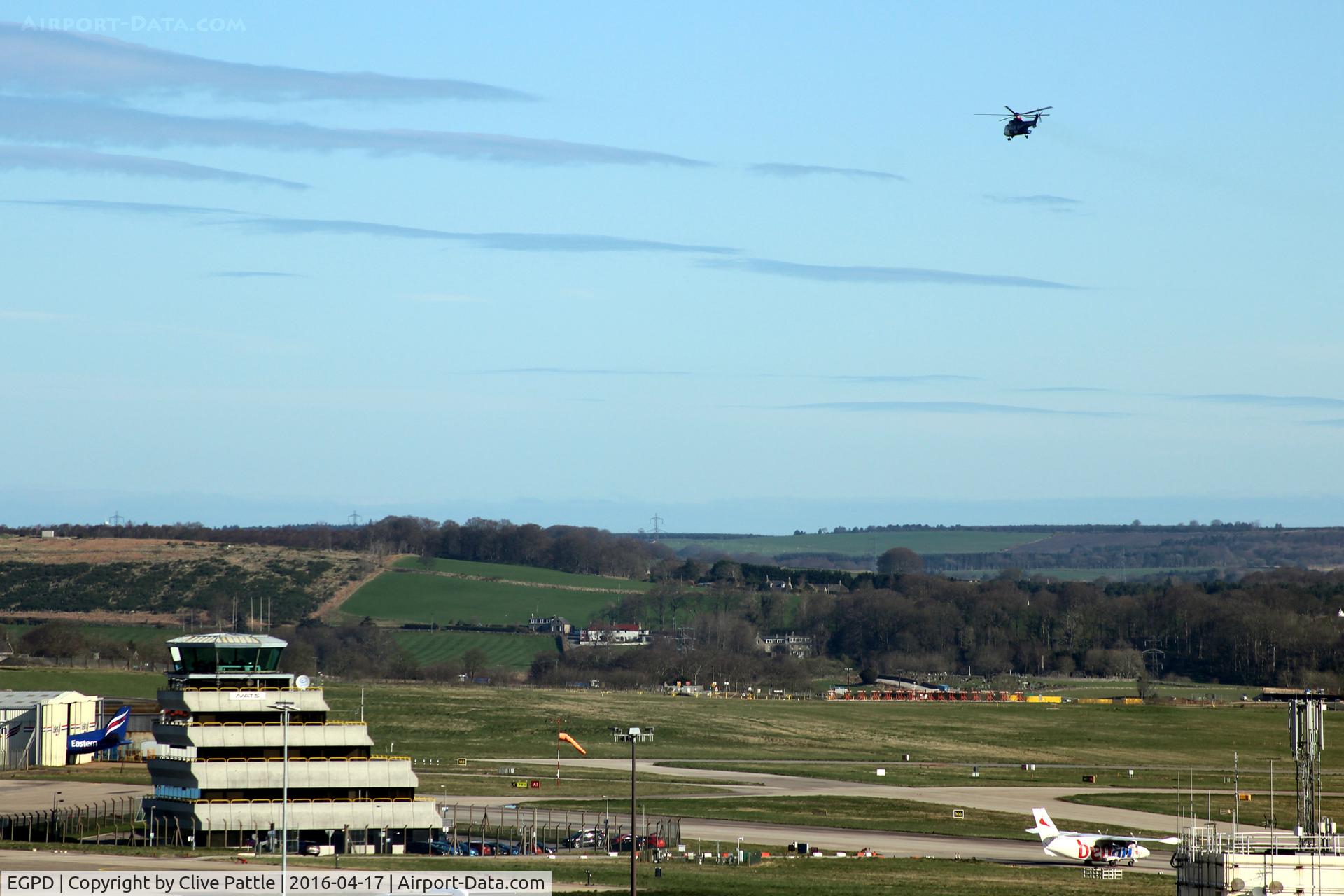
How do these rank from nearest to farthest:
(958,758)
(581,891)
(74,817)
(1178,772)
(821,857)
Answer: (581,891) → (821,857) → (74,817) → (1178,772) → (958,758)

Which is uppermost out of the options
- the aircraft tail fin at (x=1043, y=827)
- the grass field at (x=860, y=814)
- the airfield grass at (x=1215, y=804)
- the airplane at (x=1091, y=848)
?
the aircraft tail fin at (x=1043, y=827)

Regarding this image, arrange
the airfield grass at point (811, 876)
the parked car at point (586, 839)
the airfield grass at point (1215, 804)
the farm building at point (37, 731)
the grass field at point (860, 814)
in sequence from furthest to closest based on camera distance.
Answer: the farm building at point (37, 731) → the airfield grass at point (1215, 804) → the grass field at point (860, 814) → the parked car at point (586, 839) → the airfield grass at point (811, 876)

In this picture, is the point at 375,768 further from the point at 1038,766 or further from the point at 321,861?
the point at 1038,766

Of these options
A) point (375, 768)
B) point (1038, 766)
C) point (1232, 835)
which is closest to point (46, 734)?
point (375, 768)

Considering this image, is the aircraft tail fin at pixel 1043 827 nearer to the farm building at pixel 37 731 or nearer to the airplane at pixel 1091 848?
the airplane at pixel 1091 848

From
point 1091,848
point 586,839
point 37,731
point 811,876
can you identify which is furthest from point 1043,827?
point 37,731

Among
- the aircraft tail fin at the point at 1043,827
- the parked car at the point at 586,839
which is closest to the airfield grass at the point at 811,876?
A: the parked car at the point at 586,839
